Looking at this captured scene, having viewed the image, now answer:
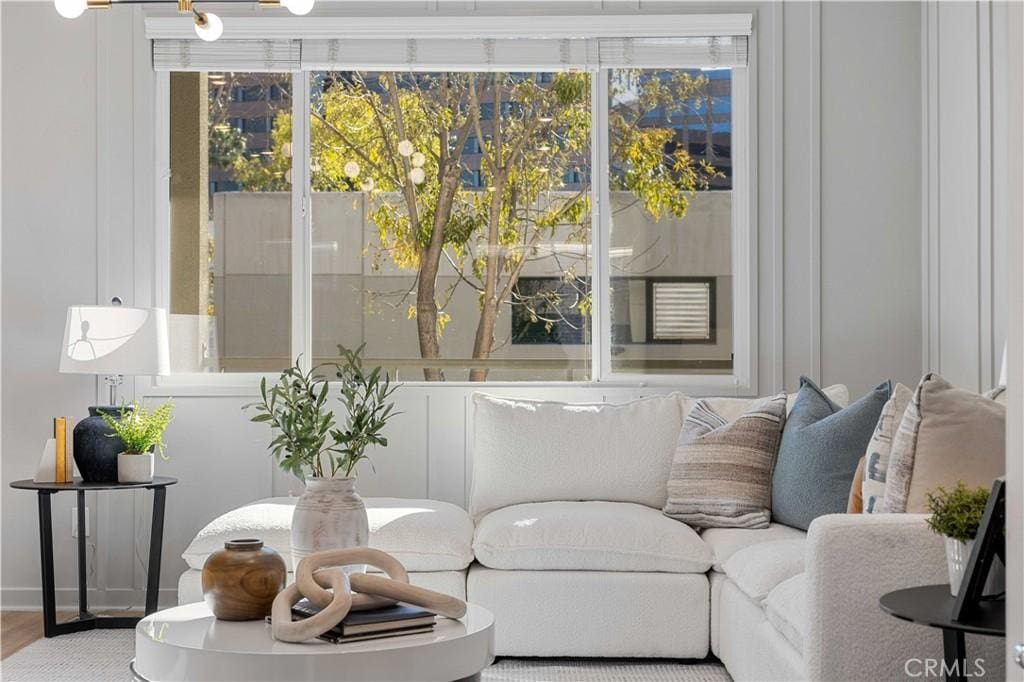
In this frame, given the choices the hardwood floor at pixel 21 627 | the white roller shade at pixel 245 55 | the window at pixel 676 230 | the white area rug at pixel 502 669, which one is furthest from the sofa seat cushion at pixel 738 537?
the white roller shade at pixel 245 55

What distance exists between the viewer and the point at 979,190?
4098 mm

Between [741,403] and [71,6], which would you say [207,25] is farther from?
[741,403]

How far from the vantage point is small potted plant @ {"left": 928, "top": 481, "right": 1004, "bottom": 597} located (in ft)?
7.04

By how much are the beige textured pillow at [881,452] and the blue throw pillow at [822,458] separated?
47 cm

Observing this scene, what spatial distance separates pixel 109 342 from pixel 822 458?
2.61 m

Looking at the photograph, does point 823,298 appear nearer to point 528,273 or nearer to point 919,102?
point 919,102

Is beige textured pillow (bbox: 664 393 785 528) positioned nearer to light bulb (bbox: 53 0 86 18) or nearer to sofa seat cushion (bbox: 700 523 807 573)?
sofa seat cushion (bbox: 700 523 807 573)

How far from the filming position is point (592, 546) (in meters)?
3.59

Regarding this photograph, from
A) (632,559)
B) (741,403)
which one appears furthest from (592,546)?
(741,403)

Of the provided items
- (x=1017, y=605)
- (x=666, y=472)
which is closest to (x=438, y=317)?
(x=666, y=472)

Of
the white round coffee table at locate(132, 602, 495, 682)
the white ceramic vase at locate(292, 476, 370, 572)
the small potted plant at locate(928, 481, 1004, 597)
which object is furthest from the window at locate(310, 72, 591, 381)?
the small potted plant at locate(928, 481, 1004, 597)

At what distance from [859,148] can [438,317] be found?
1.89 meters

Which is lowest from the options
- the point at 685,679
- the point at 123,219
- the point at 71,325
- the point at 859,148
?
the point at 685,679

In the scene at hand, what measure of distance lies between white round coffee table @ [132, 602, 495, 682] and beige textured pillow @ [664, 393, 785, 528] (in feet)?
5.19
